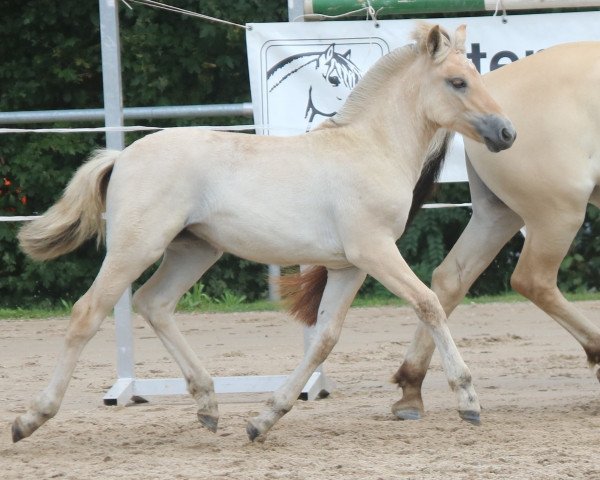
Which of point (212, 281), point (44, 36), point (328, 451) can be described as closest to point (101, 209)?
point (328, 451)

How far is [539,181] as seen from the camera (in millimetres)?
5309

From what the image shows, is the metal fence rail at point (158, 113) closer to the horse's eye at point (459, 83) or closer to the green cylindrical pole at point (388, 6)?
the green cylindrical pole at point (388, 6)

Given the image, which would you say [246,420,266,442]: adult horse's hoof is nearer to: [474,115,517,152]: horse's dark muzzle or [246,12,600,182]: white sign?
[474,115,517,152]: horse's dark muzzle

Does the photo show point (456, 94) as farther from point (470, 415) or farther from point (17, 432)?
point (17, 432)

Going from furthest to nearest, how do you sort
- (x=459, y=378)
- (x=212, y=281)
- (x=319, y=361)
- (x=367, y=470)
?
(x=212, y=281) < (x=319, y=361) < (x=459, y=378) < (x=367, y=470)

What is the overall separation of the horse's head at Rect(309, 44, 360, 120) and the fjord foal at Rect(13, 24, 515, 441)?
1320 millimetres

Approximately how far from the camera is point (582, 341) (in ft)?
18.1

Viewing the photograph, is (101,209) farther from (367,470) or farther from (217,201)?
(367,470)

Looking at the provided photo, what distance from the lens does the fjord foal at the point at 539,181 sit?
528cm

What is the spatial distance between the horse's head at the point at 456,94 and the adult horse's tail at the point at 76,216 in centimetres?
129

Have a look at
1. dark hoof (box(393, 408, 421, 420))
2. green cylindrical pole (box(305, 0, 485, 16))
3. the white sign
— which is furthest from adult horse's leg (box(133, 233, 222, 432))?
green cylindrical pole (box(305, 0, 485, 16))

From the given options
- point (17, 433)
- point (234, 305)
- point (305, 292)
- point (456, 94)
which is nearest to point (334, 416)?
point (305, 292)

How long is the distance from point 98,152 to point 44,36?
7.22 m

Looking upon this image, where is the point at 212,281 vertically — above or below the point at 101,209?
below
